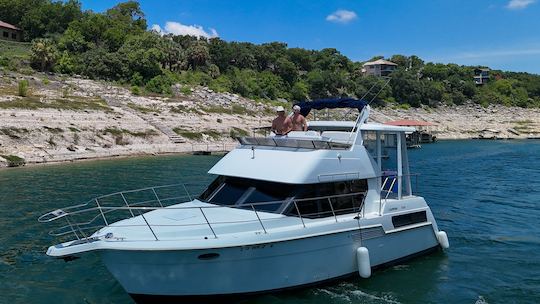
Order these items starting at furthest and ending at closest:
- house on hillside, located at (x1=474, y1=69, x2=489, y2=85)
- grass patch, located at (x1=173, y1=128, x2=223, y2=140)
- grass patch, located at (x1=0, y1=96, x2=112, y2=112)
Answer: house on hillside, located at (x1=474, y1=69, x2=489, y2=85) < grass patch, located at (x1=173, y1=128, x2=223, y2=140) < grass patch, located at (x1=0, y1=96, x2=112, y2=112)

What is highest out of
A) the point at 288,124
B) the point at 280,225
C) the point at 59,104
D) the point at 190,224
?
the point at 59,104

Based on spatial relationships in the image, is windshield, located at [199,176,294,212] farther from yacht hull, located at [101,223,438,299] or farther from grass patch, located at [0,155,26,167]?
grass patch, located at [0,155,26,167]

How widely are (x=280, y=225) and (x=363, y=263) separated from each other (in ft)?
7.65

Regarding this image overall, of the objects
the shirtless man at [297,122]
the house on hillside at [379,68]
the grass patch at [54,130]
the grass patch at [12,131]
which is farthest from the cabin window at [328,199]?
the house on hillside at [379,68]

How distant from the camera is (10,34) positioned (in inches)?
3442

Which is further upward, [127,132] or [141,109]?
[141,109]

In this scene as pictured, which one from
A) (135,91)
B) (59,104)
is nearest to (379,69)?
(135,91)

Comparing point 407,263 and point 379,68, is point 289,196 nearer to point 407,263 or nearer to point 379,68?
point 407,263

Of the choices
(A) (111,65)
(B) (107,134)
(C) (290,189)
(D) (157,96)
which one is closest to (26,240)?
(C) (290,189)

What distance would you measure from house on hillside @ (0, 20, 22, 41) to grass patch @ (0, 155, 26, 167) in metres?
60.6

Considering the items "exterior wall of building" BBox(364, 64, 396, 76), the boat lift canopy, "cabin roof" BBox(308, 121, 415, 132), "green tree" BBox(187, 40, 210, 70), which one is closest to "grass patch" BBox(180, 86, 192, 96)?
"green tree" BBox(187, 40, 210, 70)

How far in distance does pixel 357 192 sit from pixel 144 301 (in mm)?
5835

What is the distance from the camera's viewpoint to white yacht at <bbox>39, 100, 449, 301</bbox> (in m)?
9.30

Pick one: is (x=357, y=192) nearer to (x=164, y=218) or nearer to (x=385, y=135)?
(x=385, y=135)
